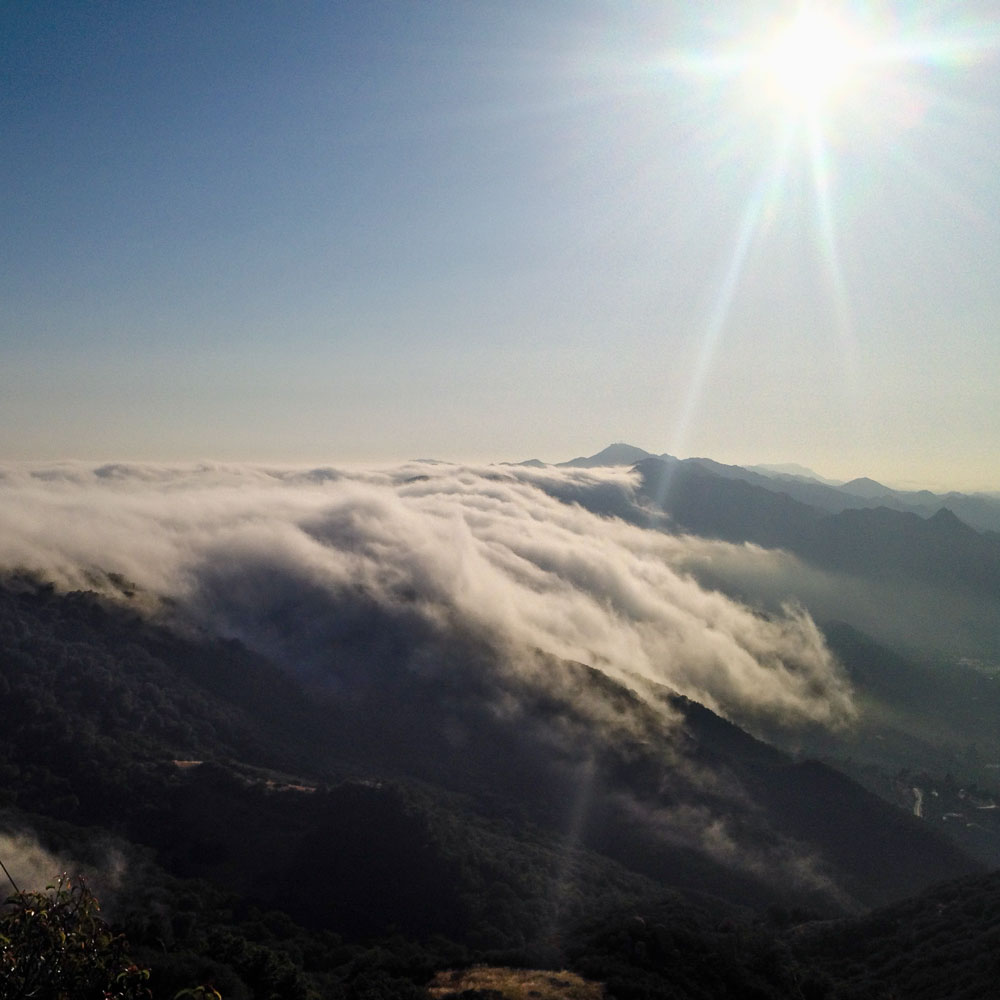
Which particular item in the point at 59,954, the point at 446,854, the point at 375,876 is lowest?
the point at 375,876

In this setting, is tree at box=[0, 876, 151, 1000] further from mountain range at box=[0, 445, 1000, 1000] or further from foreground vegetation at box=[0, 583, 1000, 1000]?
mountain range at box=[0, 445, 1000, 1000]

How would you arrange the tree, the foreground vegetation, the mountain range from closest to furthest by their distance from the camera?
the tree, the foreground vegetation, the mountain range

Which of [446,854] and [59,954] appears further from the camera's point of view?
[446,854]

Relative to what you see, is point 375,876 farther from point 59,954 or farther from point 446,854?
point 59,954

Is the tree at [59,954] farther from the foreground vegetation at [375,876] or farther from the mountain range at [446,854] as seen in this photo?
the mountain range at [446,854]

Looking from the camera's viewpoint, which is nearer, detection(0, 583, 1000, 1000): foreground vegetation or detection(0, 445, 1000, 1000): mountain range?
detection(0, 583, 1000, 1000): foreground vegetation

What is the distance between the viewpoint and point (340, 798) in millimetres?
123000

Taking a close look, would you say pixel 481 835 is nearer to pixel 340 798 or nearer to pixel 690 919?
pixel 340 798

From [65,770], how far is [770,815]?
17043cm

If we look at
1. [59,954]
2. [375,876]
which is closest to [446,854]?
[375,876]

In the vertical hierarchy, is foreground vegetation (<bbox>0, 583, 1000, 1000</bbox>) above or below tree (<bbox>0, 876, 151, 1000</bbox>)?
below

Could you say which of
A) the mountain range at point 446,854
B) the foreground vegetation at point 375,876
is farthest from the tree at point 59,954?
→ the mountain range at point 446,854

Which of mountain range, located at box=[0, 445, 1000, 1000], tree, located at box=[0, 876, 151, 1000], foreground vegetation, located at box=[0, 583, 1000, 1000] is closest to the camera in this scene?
tree, located at box=[0, 876, 151, 1000]

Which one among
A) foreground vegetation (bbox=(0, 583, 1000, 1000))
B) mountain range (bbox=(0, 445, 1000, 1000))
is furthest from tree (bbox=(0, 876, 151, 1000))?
mountain range (bbox=(0, 445, 1000, 1000))
